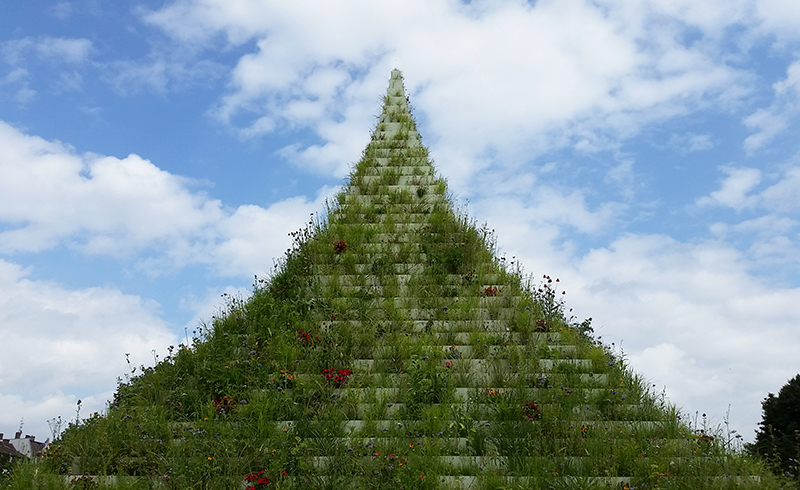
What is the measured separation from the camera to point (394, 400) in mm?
6004

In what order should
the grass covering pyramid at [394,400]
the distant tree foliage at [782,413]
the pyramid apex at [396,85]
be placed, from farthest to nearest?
the pyramid apex at [396,85] → the distant tree foliage at [782,413] → the grass covering pyramid at [394,400]

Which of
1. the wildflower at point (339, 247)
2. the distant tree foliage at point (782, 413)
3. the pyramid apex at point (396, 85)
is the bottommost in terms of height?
the distant tree foliage at point (782, 413)

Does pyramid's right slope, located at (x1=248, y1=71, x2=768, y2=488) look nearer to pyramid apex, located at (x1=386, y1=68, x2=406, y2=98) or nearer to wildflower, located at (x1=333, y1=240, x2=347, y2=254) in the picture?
wildflower, located at (x1=333, y1=240, x2=347, y2=254)

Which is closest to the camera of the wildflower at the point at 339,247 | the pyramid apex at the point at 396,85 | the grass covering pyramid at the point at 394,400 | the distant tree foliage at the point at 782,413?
the grass covering pyramid at the point at 394,400

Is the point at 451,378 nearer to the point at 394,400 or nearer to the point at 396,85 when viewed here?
the point at 394,400

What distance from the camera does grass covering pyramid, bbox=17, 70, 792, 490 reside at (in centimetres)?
512

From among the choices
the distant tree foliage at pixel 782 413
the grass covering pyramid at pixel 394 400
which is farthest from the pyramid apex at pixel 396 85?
the distant tree foliage at pixel 782 413

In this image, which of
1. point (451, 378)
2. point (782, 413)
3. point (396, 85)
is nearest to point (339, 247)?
point (451, 378)

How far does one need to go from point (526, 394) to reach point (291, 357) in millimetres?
2486

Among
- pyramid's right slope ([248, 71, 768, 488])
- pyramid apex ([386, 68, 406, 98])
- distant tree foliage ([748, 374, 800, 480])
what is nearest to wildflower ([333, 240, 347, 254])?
pyramid's right slope ([248, 71, 768, 488])

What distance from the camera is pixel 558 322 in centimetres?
716

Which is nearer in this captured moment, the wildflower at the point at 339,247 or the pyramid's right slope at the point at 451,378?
the pyramid's right slope at the point at 451,378

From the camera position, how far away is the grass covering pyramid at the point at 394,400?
512 centimetres

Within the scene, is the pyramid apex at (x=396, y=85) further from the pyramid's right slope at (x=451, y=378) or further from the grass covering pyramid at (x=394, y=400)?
the grass covering pyramid at (x=394, y=400)
